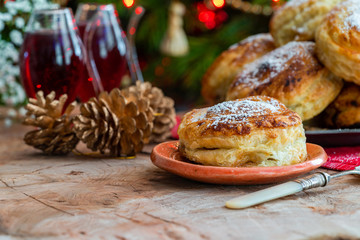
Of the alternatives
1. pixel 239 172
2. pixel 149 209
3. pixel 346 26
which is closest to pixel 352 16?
pixel 346 26

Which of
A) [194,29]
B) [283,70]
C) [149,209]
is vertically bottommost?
[149,209]

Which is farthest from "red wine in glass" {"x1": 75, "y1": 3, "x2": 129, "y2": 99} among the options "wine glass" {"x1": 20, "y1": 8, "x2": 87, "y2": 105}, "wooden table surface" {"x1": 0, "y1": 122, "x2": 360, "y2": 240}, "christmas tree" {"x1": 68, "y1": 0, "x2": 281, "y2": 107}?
"christmas tree" {"x1": 68, "y1": 0, "x2": 281, "y2": 107}

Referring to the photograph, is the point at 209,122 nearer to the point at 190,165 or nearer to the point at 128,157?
the point at 190,165

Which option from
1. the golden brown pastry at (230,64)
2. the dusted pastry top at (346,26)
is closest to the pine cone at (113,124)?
the golden brown pastry at (230,64)

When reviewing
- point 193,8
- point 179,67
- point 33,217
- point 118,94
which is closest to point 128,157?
point 118,94

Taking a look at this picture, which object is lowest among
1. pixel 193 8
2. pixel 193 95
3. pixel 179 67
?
pixel 193 95

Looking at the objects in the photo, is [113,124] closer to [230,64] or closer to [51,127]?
[51,127]
